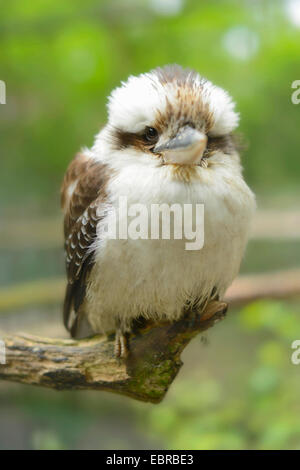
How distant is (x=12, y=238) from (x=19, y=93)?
0.69 m

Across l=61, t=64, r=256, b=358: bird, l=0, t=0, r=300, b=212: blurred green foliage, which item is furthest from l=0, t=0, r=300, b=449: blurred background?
l=61, t=64, r=256, b=358: bird

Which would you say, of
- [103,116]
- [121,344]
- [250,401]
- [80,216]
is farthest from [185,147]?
[250,401]

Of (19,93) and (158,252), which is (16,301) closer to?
(19,93)

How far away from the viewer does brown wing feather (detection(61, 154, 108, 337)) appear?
3.44 ft

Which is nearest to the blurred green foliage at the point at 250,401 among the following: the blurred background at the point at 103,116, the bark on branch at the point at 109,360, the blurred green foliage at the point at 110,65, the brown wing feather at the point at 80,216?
the blurred background at the point at 103,116

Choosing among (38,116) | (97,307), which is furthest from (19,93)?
(97,307)

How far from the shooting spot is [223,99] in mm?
Answer: 989

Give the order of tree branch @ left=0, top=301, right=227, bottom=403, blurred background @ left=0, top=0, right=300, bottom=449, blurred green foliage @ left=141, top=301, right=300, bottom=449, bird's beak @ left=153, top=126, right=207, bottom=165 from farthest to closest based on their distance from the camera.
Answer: blurred background @ left=0, top=0, right=300, bottom=449, blurred green foliage @ left=141, top=301, right=300, bottom=449, tree branch @ left=0, top=301, right=227, bottom=403, bird's beak @ left=153, top=126, right=207, bottom=165

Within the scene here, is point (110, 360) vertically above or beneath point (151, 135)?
beneath

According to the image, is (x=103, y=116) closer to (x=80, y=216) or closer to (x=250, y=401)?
(x=80, y=216)

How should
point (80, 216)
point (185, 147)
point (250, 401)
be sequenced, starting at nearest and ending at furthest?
point (185, 147), point (80, 216), point (250, 401)

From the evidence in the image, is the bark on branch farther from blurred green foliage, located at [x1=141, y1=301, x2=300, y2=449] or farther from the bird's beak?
blurred green foliage, located at [x1=141, y1=301, x2=300, y2=449]

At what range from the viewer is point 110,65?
7.55 ft

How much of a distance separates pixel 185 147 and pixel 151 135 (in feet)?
0.37
